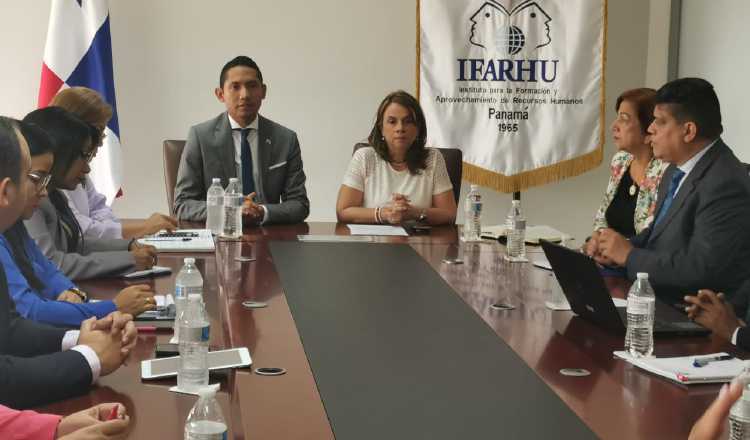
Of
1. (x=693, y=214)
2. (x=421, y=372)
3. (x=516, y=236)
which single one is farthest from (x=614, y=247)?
(x=421, y=372)

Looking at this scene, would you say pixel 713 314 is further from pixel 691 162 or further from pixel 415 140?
pixel 415 140

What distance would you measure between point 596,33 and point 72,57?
10.1 feet

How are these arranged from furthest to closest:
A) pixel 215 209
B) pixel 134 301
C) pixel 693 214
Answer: pixel 215 209 → pixel 693 214 → pixel 134 301

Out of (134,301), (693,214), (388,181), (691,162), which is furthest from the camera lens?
(388,181)

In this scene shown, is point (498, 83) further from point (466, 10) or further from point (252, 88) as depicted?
point (252, 88)

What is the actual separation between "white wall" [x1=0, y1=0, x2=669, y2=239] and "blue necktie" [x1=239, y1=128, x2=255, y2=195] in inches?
49.2

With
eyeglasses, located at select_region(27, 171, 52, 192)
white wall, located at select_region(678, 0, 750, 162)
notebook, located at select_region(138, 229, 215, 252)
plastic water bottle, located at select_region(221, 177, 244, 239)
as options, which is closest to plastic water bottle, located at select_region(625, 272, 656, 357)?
eyeglasses, located at select_region(27, 171, 52, 192)

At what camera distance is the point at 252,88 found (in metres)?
4.69

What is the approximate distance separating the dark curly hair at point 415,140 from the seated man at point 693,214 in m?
1.33

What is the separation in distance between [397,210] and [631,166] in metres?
1.13

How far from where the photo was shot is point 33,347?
220 cm

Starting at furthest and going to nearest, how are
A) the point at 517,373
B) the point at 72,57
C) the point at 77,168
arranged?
the point at 72,57 → the point at 77,168 → the point at 517,373

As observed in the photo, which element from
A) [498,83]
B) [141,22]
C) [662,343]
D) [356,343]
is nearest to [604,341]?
[662,343]

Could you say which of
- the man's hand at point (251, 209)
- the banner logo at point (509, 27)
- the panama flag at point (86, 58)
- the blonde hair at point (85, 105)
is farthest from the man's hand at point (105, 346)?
the banner logo at point (509, 27)
